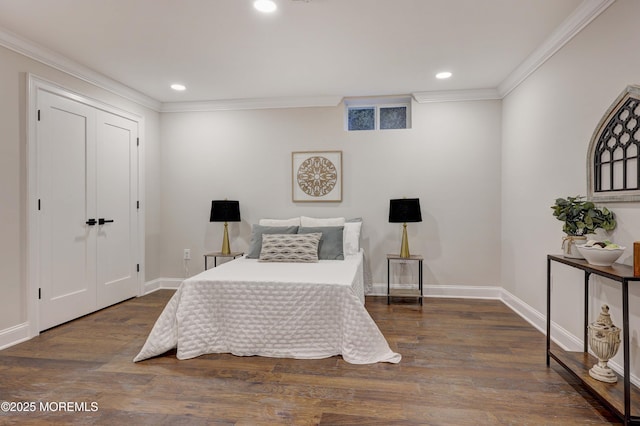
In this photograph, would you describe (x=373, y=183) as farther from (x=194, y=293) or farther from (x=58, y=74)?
(x=58, y=74)

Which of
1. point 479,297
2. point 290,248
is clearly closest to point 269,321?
point 290,248

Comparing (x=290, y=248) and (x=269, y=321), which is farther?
(x=290, y=248)

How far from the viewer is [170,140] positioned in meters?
4.68

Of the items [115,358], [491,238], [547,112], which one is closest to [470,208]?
[491,238]

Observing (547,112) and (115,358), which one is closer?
(115,358)

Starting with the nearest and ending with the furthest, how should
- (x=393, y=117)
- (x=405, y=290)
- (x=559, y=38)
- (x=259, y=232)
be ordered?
(x=559, y=38), (x=259, y=232), (x=405, y=290), (x=393, y=117)

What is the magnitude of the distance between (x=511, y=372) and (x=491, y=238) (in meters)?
2.15

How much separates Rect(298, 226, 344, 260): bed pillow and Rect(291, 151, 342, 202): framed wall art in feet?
2.29

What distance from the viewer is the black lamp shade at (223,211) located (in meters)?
4.23

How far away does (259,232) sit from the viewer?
3.85 m

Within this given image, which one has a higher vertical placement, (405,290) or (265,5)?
(265,5)

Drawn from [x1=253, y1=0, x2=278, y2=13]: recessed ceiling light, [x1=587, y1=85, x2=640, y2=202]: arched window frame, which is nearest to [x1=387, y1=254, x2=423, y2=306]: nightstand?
[x1=587, y1=85, x2=640, y2=202]: arched window frame

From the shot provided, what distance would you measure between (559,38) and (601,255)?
1.85 m

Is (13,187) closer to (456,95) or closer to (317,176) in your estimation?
(317,176)
